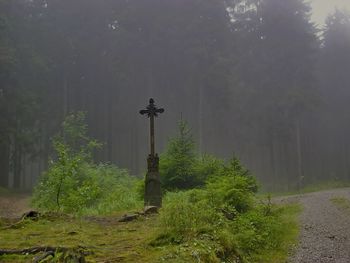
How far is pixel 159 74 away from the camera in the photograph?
121 feet

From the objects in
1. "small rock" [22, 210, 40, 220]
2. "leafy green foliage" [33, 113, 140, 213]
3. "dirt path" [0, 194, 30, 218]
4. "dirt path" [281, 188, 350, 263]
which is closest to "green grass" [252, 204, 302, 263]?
"dirt path" [281, 188, 350, 263]

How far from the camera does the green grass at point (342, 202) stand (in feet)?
42.9

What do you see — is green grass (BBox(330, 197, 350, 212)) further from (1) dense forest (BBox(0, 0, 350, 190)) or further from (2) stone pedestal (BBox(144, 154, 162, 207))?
(1) dense forest (BBox(0, 0, 350, 190))

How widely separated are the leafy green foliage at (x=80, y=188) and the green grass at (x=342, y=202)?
648 cm

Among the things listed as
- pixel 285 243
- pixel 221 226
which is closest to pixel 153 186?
pixel 285 243

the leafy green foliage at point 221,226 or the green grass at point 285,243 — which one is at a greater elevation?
the leafy green foliage at point 221,226

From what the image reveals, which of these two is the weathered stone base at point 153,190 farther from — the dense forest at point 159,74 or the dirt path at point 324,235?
the dense forest at point 159,74

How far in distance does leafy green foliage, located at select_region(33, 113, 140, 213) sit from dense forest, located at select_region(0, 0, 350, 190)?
45.1 ft

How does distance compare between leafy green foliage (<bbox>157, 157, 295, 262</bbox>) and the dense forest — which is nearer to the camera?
leafy green foliage (<bbox>157, 157, 295, 262</bbox>)

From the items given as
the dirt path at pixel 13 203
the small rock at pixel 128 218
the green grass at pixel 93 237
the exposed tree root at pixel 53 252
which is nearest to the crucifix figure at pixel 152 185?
the small rock at pixel 128 218

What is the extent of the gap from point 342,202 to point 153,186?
23.3 feet

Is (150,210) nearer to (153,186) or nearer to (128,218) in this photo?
(128,218)

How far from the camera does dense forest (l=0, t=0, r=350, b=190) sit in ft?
100

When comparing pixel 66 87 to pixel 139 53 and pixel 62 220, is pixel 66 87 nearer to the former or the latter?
pixel 139 53
